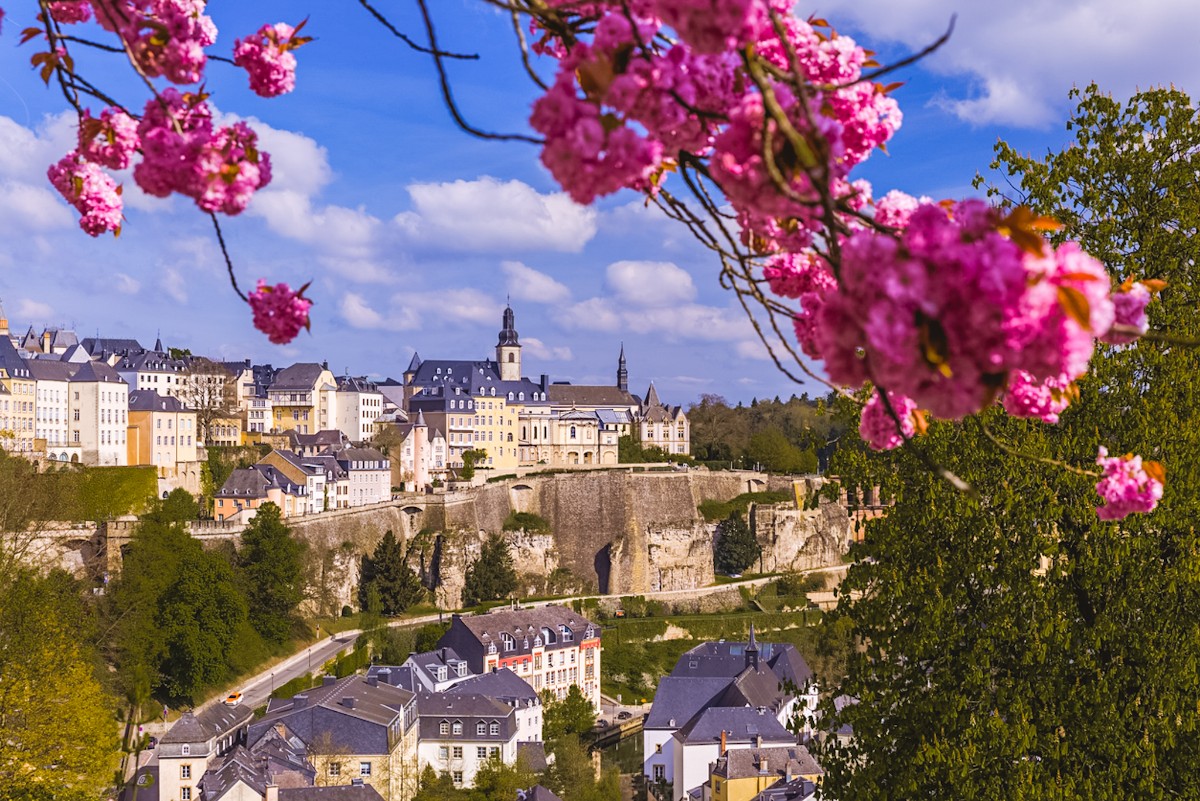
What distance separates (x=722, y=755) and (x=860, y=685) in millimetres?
22771

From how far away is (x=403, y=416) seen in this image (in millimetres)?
59812

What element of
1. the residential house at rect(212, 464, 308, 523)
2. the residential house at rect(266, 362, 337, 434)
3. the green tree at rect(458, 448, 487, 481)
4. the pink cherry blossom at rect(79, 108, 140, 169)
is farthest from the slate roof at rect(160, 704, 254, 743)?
the residential house at rect(266, 362, 337, 434)

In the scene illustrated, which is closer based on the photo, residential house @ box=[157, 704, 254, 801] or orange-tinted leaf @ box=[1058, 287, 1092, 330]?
orange-tinted leaf @ box=[1058, 287, 1092, 330]

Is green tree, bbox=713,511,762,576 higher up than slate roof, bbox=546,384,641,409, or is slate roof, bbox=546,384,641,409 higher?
slate roof, bbox=546,384,641,409

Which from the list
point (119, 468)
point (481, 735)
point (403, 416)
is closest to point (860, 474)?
point (481, 735)

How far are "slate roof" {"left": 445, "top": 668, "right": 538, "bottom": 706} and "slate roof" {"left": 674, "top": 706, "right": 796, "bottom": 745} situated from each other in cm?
468

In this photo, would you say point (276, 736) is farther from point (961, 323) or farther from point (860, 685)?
point (961, 323)

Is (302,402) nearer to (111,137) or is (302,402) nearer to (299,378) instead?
(299,378)

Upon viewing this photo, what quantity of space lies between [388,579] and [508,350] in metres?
27.8

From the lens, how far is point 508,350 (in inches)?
2773

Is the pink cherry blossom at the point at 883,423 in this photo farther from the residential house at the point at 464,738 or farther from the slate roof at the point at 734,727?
the slate roof at the point at 734,727

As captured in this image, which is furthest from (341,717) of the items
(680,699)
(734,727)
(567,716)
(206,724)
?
(680,699)

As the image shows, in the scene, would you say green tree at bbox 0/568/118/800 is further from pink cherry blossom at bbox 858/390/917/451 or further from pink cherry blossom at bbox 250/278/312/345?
pink cherry blossom at bbox 858/390/917/451

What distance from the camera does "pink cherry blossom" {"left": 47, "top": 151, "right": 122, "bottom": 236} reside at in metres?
3.07
